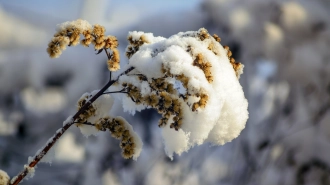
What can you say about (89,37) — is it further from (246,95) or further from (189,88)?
(246,95)

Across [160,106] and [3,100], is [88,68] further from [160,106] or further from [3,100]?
[160,106]

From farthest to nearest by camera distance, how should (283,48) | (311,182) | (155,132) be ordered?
(311,182) → (283,48) → (155,132)

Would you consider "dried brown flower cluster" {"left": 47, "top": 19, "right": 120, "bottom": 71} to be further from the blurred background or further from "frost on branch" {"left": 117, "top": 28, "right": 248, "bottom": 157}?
the blurred background

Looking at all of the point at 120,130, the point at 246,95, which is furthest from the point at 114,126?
the point at 246,95

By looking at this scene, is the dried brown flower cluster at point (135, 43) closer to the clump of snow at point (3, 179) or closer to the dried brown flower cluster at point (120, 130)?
the dried brown flower cluster at point (120, 130)

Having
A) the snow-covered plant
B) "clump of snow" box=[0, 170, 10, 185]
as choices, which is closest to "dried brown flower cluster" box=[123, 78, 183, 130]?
the snow-covered plant

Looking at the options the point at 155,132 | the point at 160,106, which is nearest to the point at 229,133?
the point at 160,106

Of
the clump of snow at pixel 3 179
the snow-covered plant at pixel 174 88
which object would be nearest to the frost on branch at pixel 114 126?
the snow-covered plant at pixel 174 88
